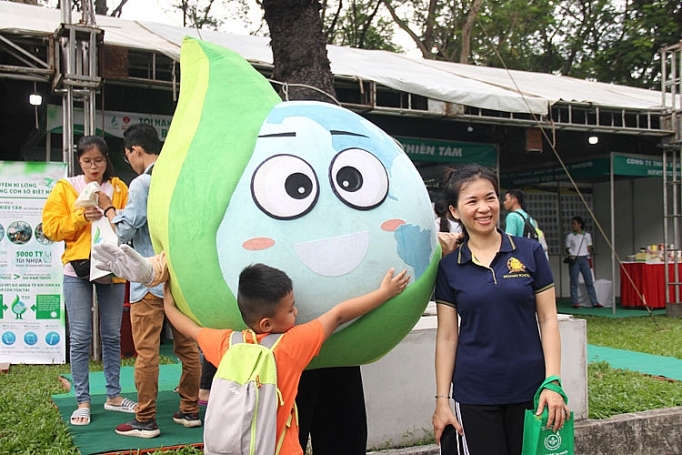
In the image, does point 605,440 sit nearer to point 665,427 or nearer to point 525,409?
point 665,427

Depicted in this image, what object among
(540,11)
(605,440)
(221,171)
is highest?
(540,11)

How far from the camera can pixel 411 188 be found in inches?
115

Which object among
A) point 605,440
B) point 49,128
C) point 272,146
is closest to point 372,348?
point 272,146

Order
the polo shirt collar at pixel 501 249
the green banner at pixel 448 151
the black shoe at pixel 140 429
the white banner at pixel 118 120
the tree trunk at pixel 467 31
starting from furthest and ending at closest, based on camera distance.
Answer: the tree trunk at pixel 467 31, the green banner at pixel 448 151, the white banner at pixel 118 120, the black shoe at pixel 140 429, the polo shirt collar at pixel 501 249

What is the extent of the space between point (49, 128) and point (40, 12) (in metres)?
1.98

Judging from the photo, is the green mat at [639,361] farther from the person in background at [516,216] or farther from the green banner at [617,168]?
the green banner at [617,168]

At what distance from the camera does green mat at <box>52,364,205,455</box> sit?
4.05 m

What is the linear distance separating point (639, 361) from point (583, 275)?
20.4ft

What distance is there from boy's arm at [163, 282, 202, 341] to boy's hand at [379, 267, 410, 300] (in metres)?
0.74

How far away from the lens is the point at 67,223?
4.42 m

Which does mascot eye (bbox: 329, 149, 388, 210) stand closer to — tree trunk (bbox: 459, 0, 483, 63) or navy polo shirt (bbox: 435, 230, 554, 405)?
navy polo shirt (bbox: 435, 230, 554, 405)

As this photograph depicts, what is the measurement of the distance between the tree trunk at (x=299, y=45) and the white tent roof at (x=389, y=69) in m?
2.87

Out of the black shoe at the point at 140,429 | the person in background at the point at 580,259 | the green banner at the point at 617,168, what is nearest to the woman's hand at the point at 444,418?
the black shoe at the point at 140,429

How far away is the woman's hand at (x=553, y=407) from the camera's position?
8.46ft
